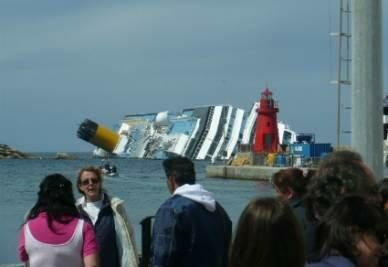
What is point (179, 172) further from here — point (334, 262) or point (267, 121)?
point (267, 121)

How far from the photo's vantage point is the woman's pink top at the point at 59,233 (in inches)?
195

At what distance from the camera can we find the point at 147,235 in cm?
663

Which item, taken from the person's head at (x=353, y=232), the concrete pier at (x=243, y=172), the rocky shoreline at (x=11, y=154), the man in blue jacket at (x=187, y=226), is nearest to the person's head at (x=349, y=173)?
the man in blue jacket at (x=187, y=226)

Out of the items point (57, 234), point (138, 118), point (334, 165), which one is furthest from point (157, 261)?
point (138, 118)

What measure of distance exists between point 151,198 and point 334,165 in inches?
1513

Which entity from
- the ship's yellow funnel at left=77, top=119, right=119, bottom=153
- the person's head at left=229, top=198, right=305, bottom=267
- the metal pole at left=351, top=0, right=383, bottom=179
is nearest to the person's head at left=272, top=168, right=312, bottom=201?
the metal pole at left=351, top=0, right=383, bottom=179

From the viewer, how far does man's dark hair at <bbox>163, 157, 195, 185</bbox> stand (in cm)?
525

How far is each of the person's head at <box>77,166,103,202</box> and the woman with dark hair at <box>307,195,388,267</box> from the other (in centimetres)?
258

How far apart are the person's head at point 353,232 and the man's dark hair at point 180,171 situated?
184 centimetres

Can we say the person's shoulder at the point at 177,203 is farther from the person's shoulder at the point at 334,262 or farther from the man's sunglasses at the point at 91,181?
the person's shoulder at the point at 334,262

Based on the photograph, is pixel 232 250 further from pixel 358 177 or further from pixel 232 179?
pixel 232 179

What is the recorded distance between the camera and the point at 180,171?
5.26 m

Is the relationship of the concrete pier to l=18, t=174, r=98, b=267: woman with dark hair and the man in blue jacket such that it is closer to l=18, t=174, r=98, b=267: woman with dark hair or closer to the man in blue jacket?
the man in blue jacket

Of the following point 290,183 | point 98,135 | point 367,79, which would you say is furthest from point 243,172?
point 290,183
